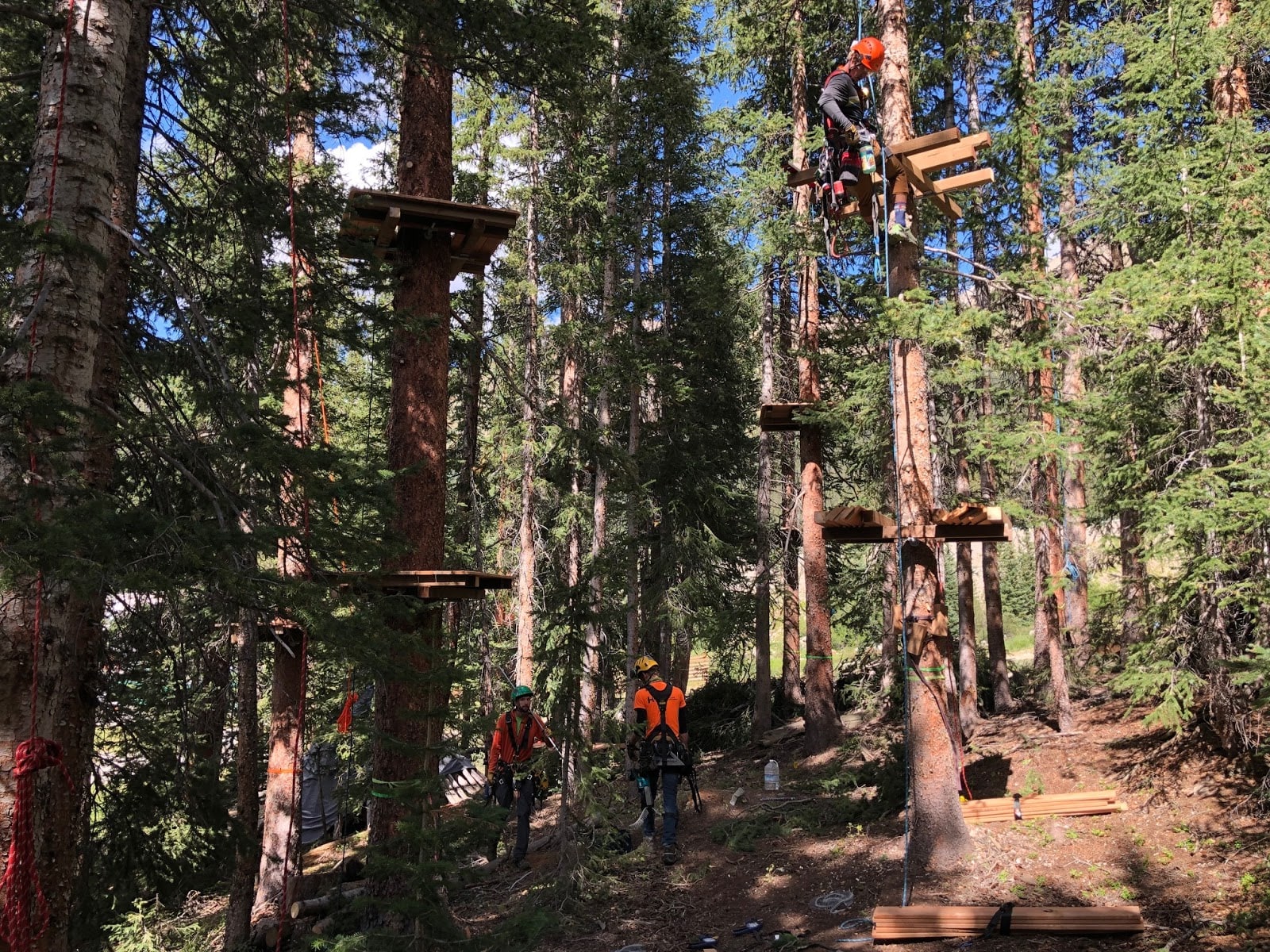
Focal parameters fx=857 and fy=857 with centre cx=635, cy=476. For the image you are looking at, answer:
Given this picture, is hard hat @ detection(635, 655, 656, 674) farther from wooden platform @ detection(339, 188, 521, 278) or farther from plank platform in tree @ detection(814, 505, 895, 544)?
wooden platform @ detection(339, 188, 521, 278)

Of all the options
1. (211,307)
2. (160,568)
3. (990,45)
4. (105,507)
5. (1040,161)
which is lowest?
(160,568)

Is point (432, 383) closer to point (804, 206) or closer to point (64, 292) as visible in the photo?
point (64, 292)

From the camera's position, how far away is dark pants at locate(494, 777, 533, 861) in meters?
10.7

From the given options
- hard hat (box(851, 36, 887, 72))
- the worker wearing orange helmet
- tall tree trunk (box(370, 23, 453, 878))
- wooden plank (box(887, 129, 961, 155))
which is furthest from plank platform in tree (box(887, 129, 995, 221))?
tall tree trunk (box(370, 23, 453, 878))

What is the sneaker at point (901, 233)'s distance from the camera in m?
8.74

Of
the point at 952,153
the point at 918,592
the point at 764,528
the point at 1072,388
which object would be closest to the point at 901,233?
the point at 952,153

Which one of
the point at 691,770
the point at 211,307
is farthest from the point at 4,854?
the point at 691,770

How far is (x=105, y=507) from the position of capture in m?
4.09

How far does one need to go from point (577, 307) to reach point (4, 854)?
640 inches

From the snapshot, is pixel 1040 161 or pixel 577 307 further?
pixel 577 307

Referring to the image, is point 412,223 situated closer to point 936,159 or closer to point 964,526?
point 936,159

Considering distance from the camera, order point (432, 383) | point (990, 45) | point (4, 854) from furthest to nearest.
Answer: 1. point (990, 45)
2. point (432, 383)
3. point (4, 854)

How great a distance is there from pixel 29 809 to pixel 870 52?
890 cm

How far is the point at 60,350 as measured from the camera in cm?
441
